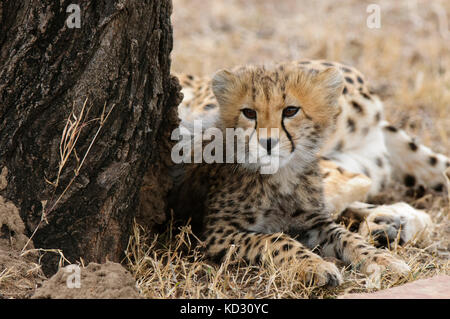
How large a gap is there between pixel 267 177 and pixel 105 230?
770 millimetres

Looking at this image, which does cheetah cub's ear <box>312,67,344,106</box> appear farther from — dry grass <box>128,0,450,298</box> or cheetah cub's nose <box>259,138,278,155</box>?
dry grass <box>128,0,450,298</box>

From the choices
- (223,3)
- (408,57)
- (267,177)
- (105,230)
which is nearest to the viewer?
(105,230)

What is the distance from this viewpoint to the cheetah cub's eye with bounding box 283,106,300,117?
9.06 ft

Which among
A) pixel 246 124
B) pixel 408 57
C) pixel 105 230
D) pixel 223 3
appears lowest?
pixel 105 230

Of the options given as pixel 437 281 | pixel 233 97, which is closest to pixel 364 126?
pixel 233 97

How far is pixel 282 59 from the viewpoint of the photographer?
5.75 metres

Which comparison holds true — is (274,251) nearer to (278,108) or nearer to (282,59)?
(278,108)

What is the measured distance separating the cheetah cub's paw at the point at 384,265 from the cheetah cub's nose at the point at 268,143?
1.96 ft

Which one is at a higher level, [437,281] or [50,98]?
[50,98]

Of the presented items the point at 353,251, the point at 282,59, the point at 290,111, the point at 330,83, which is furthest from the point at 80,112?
the point at 282,59

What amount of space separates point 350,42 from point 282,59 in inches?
27.7

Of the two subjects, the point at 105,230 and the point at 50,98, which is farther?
the point at 105,230

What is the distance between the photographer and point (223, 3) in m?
6.98
